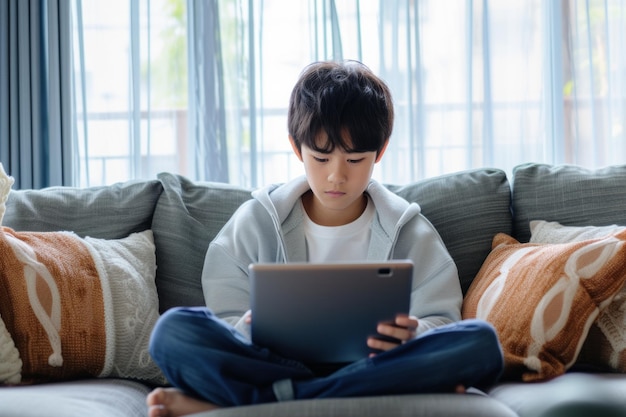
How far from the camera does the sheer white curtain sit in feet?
9.75

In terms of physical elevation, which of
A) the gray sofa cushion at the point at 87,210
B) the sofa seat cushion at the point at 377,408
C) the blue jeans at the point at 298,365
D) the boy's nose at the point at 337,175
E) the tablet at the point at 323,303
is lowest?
the sofa seat cushion at the point at 377,408

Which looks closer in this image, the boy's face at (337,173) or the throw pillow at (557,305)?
the throw pillow at (557,305)

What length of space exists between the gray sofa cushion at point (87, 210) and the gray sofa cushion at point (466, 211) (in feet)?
2.28

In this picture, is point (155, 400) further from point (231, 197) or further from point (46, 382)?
point (231, 197)

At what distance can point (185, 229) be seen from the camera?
2.18 m

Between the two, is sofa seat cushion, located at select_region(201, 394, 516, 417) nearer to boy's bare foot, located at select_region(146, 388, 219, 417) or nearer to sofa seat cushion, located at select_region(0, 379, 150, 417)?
boy's bare foot, located at select_region(146, 388, 219, 417)

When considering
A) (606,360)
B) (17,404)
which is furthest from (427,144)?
(17,404)

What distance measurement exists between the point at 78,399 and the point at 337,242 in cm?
73

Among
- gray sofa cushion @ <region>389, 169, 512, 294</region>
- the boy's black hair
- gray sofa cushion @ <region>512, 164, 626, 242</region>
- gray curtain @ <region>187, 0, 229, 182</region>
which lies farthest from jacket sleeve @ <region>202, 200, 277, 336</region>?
gray curtain @ <region>187, 0, 229, 182</region>

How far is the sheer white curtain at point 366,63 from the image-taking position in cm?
297

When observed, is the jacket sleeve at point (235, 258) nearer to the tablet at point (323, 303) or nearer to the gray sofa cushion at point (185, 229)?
the gray sofa cushion at point (185, 229)

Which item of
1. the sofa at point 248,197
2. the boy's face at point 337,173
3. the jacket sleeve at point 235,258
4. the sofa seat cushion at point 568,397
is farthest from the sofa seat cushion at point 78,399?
the sofa seat cushion at point 568,397

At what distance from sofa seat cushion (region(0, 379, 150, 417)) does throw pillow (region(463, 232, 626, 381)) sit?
31.6 inches

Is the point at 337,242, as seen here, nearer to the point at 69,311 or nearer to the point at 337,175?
the point at 337,175
